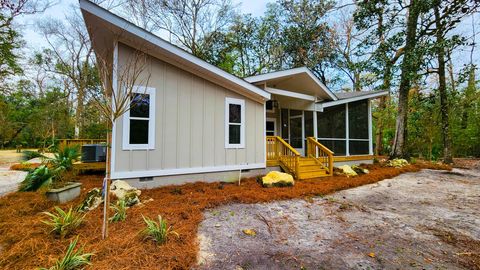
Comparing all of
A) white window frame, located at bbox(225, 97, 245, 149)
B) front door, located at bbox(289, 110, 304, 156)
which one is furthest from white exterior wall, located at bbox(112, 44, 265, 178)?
front door, located at bbox(289, 110, 304, 156)

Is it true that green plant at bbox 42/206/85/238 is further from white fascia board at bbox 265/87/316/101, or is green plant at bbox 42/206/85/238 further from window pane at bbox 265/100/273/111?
window pane at bbox 265/100/273/111

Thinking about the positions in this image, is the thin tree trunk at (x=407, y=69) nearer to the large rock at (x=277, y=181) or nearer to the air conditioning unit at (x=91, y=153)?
the large rock at (x=277, y=181)

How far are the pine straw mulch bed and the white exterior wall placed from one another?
70 cm

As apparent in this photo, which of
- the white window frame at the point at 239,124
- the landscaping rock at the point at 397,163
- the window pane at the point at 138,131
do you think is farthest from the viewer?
the landscaping rock at the point at 397,163

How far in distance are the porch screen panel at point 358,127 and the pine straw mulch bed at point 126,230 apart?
21.0ft

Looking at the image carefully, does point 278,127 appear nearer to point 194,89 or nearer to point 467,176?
point 194,89

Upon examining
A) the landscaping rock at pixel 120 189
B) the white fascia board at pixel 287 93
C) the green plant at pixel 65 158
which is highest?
the white fascia board at pixel 287 93

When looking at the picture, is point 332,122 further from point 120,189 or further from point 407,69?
point 120,189

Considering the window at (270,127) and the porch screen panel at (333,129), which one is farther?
the window at (270,127)

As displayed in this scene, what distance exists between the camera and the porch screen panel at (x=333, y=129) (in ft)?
33.0

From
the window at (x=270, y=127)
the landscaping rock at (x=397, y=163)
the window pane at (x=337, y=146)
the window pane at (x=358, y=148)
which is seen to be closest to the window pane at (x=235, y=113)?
the window at (x=270, y=127)

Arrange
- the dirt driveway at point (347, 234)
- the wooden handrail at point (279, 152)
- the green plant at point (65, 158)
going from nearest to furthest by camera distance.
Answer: the dirt driveway at point (347, 234), the green plant at point (65, 158), the wooden handrail at point (279, 152)

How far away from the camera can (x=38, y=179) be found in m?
4.86

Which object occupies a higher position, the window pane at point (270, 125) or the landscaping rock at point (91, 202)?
the window pane at point (270, 125)
